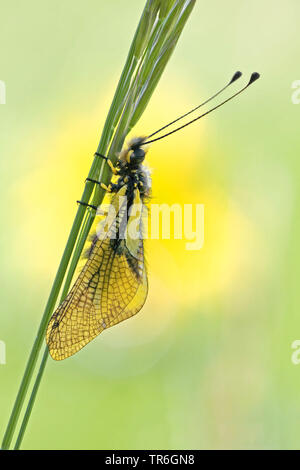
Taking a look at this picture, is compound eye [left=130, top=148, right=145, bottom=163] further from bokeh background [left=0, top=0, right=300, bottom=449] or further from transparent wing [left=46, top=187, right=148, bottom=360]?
bokeh background [left=0, top=0, right=300, bottom=449]

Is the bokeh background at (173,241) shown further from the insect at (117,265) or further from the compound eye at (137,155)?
the compound eye at (137,155)

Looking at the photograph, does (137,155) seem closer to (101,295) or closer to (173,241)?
(101,295)

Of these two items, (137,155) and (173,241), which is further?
(173,241)

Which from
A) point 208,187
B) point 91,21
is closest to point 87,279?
point 208,187

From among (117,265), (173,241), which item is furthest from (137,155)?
(173,241)

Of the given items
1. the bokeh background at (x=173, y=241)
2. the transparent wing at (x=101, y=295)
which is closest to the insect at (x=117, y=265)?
the transparent wing at (x=101, y=295)

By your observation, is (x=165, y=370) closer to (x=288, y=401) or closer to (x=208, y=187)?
Result: (x=288, y=401)

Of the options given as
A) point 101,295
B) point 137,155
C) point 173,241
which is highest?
point 137,155
